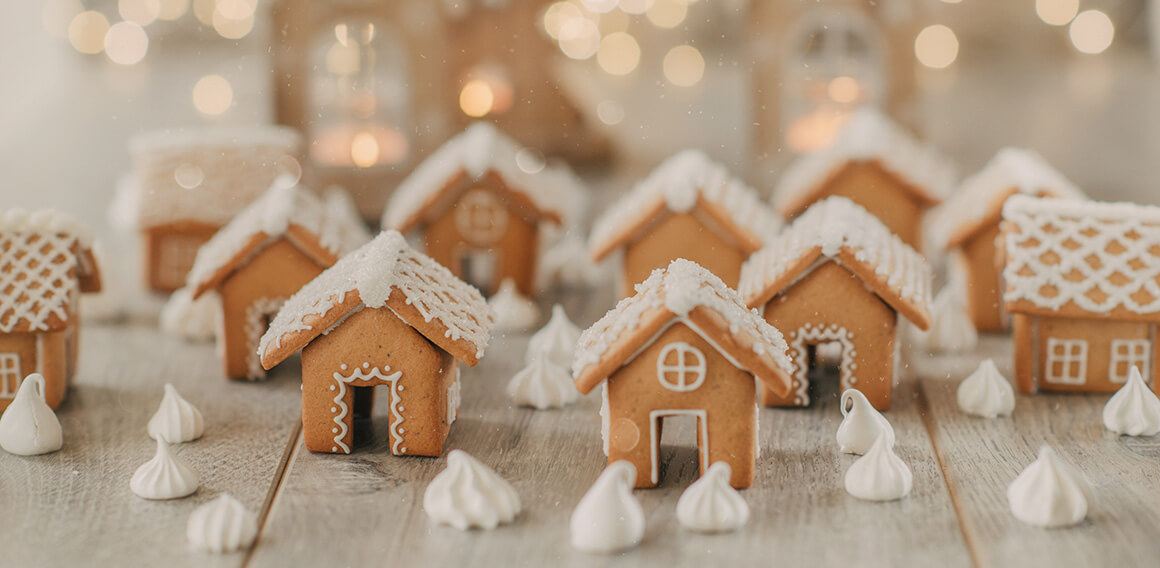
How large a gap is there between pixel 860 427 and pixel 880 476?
0.21m

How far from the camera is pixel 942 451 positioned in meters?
2.33

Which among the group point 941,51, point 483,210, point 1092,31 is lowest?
point 483,210

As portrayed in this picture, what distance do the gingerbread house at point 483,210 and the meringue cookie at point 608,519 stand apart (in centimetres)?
147

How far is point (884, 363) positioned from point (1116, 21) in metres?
5.07

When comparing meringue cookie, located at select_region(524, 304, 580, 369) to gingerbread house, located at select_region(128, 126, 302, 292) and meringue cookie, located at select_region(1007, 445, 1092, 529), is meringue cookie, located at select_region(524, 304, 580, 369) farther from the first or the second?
meringue cookie, located at select_region(1007, 445, 1092, 529)

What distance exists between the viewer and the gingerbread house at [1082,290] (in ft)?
8.18

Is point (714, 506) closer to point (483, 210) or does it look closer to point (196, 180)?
point (483, 210)

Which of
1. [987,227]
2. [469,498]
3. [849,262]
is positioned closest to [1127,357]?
[987,227]

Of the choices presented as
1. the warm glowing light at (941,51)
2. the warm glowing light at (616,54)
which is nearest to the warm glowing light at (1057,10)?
the warm glowing light at (941,51)

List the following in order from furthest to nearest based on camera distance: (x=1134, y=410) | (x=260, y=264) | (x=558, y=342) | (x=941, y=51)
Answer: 1. (x=941, y=51)
2. (x=558, y=342)
3. (x=260, y=264)
4. (x=1134, y=410)

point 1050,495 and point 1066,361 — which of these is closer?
point 1050,495

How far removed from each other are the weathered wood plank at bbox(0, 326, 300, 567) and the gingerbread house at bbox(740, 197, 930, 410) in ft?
3.57

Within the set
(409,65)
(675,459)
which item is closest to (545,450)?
(675,459)

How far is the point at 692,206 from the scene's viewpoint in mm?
2949
